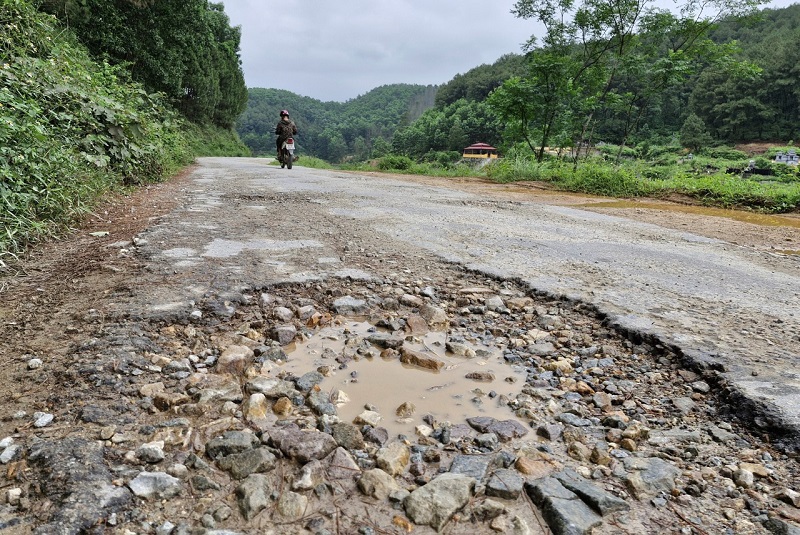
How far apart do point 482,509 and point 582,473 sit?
0.30 meters

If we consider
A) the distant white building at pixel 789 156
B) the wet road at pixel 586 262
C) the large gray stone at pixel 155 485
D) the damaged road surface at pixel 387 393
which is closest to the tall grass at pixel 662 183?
the wet road at pixel 586 262

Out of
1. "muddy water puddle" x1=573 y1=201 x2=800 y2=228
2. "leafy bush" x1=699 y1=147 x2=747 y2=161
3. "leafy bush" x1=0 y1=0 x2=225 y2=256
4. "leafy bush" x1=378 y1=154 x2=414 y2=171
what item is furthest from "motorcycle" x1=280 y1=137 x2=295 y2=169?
"leafy bush" x1=699 y1=147 x2=747 y2=161

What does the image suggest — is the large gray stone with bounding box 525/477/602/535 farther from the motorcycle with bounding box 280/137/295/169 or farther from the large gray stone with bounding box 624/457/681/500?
the motorcycle with bounding box 280/137/295/169

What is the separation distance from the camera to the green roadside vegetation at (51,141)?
2.73 m

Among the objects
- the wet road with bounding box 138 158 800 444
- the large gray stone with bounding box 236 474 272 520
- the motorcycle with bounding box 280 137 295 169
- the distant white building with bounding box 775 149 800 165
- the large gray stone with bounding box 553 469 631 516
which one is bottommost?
the large gray stone with bounding box 236 474 272 520

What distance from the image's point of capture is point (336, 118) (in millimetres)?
88250

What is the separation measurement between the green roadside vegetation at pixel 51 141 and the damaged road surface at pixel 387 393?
0.37m

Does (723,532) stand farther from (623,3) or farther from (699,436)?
(623,3)

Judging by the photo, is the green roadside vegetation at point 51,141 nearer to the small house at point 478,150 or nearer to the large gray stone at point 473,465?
the large gray stone at point 473,465

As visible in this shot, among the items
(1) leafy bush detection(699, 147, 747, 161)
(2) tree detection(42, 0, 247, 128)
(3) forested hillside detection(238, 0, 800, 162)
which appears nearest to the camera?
(3) forested hillside detection(238, 0, 800, 162)

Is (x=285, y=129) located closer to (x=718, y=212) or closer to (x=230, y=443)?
(x=718, y=212)

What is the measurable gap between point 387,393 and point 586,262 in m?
1.94

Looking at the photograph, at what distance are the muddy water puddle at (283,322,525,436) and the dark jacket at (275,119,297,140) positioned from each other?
9450mm

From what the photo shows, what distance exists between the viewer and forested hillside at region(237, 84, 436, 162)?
73.2 m
